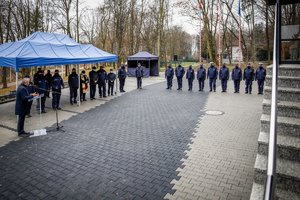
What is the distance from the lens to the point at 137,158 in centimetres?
695

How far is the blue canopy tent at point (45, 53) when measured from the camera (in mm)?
11117

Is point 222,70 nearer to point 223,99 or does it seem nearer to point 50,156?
point 223,99

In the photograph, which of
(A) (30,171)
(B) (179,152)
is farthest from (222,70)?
(A) (30,171)

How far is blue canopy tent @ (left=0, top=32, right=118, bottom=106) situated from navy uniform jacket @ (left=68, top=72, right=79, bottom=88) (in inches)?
40.8

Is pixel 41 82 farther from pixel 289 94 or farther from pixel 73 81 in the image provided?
pixel 289 94

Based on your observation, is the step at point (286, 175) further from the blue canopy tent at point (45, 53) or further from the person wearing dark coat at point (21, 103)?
the blue canopy tent at point (45, 53)

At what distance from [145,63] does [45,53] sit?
19.8 metres

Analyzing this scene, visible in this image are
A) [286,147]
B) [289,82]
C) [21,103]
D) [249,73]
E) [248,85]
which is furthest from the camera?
[248,85]

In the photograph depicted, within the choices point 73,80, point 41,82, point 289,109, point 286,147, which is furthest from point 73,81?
point 286,147

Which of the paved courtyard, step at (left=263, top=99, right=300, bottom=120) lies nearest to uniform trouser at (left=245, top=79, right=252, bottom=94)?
the paved courtyard

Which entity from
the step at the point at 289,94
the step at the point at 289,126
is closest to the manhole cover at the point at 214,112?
the step at the point at 289,94

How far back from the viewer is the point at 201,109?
1322 cm

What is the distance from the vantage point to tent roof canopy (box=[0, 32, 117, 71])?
1112 centimetres

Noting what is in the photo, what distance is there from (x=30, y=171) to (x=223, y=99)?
1251 centimetres
